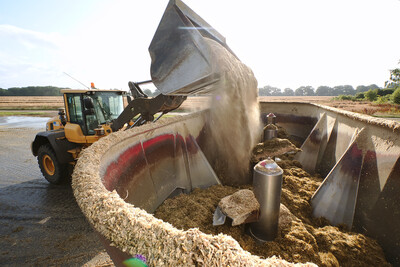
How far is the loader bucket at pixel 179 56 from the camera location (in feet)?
8.71

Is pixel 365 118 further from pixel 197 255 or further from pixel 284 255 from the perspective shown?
pixel 197 255

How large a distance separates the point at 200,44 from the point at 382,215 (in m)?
2.84

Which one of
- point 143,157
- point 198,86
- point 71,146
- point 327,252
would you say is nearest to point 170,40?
point 198,86

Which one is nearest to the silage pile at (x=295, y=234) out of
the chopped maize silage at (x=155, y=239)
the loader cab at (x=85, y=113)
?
the chopped maize silage at (x=155, y=239)

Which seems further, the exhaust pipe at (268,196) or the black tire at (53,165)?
the black tire at (53,165)

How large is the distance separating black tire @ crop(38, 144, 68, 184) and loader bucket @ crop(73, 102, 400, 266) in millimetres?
3137

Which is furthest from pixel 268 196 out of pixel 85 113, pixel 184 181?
pixel 85 113

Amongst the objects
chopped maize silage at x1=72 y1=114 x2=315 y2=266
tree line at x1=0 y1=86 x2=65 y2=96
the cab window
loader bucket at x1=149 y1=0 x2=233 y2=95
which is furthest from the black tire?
tree line at x1=0 y1=86 x2=65 y2=96

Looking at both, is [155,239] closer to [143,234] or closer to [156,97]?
[143,234]

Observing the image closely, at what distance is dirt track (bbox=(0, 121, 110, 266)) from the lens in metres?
2.43

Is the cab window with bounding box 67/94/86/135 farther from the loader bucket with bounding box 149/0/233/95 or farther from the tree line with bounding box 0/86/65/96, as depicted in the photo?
the tree line with bounding box 0/86/65/96

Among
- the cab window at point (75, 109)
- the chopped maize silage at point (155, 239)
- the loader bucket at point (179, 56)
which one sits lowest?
the chopped maize silage at point (155, 239)

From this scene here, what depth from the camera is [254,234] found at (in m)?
2.05

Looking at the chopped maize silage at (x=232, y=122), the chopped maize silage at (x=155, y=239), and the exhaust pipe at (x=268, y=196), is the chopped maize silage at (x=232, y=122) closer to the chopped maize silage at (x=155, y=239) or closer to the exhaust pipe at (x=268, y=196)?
the exhaust pipe at (x=268, y=196)
